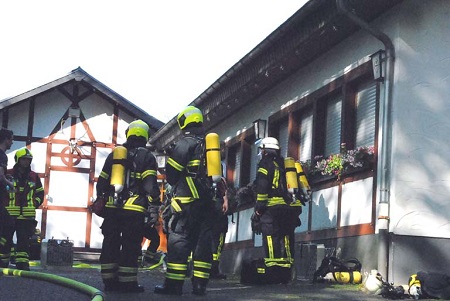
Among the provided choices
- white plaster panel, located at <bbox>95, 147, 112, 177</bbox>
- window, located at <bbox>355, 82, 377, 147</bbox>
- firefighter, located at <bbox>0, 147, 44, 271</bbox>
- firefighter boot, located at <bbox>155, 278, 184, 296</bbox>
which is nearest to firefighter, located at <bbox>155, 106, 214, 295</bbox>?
firefighter boot, located at <bbox>155, 278, 184, 296</bbox>

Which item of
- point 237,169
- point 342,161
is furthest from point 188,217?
point 237,169

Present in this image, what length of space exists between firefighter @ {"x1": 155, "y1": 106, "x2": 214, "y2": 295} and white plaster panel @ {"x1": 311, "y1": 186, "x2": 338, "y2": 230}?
14.1 feet

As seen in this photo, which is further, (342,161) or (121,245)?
(342,161)

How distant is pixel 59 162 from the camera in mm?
30422

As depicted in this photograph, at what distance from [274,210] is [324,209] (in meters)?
2.27

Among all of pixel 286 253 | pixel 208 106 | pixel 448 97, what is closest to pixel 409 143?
pixel 448 97

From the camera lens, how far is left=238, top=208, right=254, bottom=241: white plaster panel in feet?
62.9

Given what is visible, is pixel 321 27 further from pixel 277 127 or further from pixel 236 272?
pixel 236 272

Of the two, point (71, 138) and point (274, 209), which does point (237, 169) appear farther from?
point (71, 138)

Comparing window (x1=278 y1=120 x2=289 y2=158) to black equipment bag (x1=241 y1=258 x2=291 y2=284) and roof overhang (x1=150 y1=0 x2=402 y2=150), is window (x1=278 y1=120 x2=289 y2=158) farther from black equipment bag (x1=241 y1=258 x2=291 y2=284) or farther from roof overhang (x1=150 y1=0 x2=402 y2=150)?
black equipment bag (x1=241 y1=258 x2=291 y2=284)

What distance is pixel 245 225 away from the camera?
64.2ft

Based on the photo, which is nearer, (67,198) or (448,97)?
(448,97)

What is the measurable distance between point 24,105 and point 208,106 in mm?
10792

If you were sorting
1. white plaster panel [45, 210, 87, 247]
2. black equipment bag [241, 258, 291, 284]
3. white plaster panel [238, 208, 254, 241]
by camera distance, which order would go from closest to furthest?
black equipment bag [241, 258, 291, 284], white plaster panel [238, 208, 254, 241], white plaster panel [45, 210, 87, 247]
